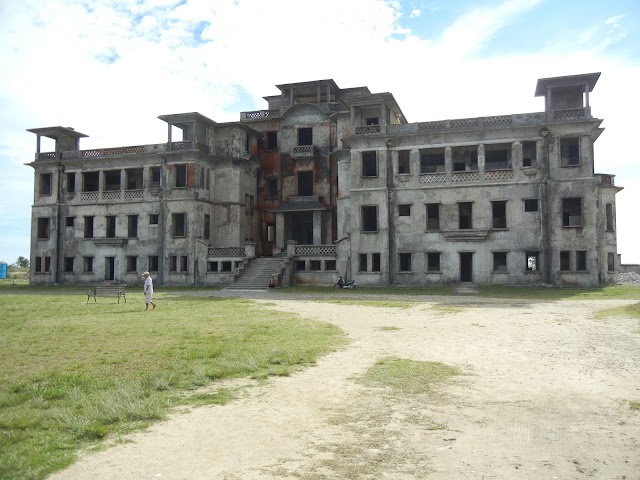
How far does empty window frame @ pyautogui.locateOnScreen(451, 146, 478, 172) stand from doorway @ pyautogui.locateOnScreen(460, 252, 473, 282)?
6.23 metres

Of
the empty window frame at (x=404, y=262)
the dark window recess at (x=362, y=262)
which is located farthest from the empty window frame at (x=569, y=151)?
the dark window recess at (x=362, y=262)

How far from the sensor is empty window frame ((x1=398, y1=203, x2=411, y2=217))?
125ft

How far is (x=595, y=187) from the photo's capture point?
3478 cm

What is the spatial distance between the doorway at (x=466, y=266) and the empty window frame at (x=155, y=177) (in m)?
24.5

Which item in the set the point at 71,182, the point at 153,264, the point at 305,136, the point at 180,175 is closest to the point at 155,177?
the point at 180,175

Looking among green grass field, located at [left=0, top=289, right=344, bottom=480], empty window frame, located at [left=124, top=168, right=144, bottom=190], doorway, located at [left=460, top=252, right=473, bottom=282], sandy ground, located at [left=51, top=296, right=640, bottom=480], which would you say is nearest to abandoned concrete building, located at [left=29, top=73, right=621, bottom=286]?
doorway, located at [left=460, top=252, right=473, bottom=282]

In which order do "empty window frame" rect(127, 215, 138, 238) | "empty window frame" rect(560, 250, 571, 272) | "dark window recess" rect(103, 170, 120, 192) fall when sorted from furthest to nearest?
"dark window recess" rect(103, 170, 120, 192), "empty window frame" rect(127, 215, 138, 238), "empty window frame" rect(560, 250, 571, 272)

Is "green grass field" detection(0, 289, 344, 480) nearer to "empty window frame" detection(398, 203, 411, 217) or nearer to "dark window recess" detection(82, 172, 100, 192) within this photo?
"empty window frame" detection(398, 203, 411, 217)

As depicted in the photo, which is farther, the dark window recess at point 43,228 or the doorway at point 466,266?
the dark window recess at point 43,228

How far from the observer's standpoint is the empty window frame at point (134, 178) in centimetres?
4562

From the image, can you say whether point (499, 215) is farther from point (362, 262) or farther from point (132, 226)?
point (132, 226)

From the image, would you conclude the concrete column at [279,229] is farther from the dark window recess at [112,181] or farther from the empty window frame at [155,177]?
the dark window recess at [112,181]

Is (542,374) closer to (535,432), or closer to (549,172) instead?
(535,432)

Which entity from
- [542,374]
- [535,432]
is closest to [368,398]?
[535,432]
